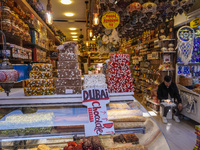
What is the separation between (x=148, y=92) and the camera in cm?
768

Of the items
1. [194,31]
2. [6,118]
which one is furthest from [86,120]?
[194,31]

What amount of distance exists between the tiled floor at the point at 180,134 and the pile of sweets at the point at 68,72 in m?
3.04

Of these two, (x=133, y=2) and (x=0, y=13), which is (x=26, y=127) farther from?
(x=133, y=2)

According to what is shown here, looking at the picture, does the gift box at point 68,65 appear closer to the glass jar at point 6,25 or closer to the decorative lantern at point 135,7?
the glass jar at point 6,25

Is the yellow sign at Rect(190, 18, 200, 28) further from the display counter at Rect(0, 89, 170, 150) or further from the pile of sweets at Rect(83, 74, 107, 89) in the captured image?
the pile of sweets at Rect(83, 74, 107, 89)

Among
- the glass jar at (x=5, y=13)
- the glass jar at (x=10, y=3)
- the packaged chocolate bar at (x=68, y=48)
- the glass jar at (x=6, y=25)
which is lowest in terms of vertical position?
the packaged chocolate bar at (x=68, y=48)

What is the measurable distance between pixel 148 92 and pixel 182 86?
87.9 inches

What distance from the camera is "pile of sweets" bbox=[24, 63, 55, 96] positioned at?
5.80 feet

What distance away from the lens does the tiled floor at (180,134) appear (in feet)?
12.1

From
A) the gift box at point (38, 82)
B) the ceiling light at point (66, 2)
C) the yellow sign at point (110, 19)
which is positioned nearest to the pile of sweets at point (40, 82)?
the gift box at point (38, 82)

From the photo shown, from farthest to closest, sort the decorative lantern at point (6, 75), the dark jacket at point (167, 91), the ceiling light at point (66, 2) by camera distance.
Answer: the ceiling light at point (66, 2) → the dark jacket at point (167, 91) → the decorative lantern at point (6, 75)

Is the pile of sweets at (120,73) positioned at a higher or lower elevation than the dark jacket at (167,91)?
higher

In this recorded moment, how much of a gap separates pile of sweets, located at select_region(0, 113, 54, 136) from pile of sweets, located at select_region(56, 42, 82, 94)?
1.13 feet

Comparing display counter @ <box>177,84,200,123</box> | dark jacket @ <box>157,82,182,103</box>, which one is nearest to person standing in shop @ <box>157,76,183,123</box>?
dark jacket @ <box>157,82,182,103</box>
